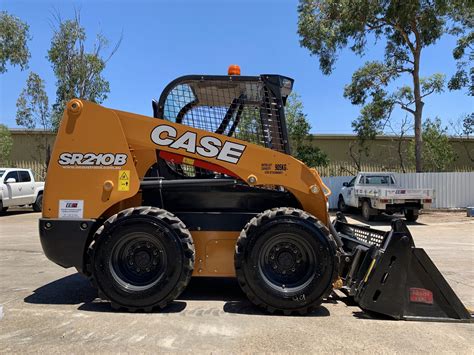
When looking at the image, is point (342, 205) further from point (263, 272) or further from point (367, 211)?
point (263, 272)

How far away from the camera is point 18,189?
1895 centimetres

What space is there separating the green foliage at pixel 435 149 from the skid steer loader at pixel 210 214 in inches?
932

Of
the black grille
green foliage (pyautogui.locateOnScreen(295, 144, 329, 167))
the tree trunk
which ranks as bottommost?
the black grille

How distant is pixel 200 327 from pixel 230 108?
2.80 metres

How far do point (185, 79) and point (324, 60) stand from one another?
63.2 feet

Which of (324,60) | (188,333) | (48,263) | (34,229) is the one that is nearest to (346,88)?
(324,60)

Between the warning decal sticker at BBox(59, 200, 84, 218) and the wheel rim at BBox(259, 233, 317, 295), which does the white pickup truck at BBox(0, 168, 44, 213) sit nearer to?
the warning decal sticker at BBox(59, 200, 84, 218)

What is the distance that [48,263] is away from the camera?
8.30 m

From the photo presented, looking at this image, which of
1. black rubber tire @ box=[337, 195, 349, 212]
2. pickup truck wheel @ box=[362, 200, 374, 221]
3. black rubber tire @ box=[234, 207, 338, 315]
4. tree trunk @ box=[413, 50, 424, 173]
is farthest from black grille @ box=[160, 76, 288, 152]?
tree trunk @ box=[413, 50, 424, 173]

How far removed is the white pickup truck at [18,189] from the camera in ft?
60.1

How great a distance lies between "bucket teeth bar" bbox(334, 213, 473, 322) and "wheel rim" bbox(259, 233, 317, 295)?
632 mm

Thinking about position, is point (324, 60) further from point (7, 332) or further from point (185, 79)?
point (7, 332)

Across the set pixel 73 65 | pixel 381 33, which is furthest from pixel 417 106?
pixel 73 65

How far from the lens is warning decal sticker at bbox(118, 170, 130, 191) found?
5.40m
